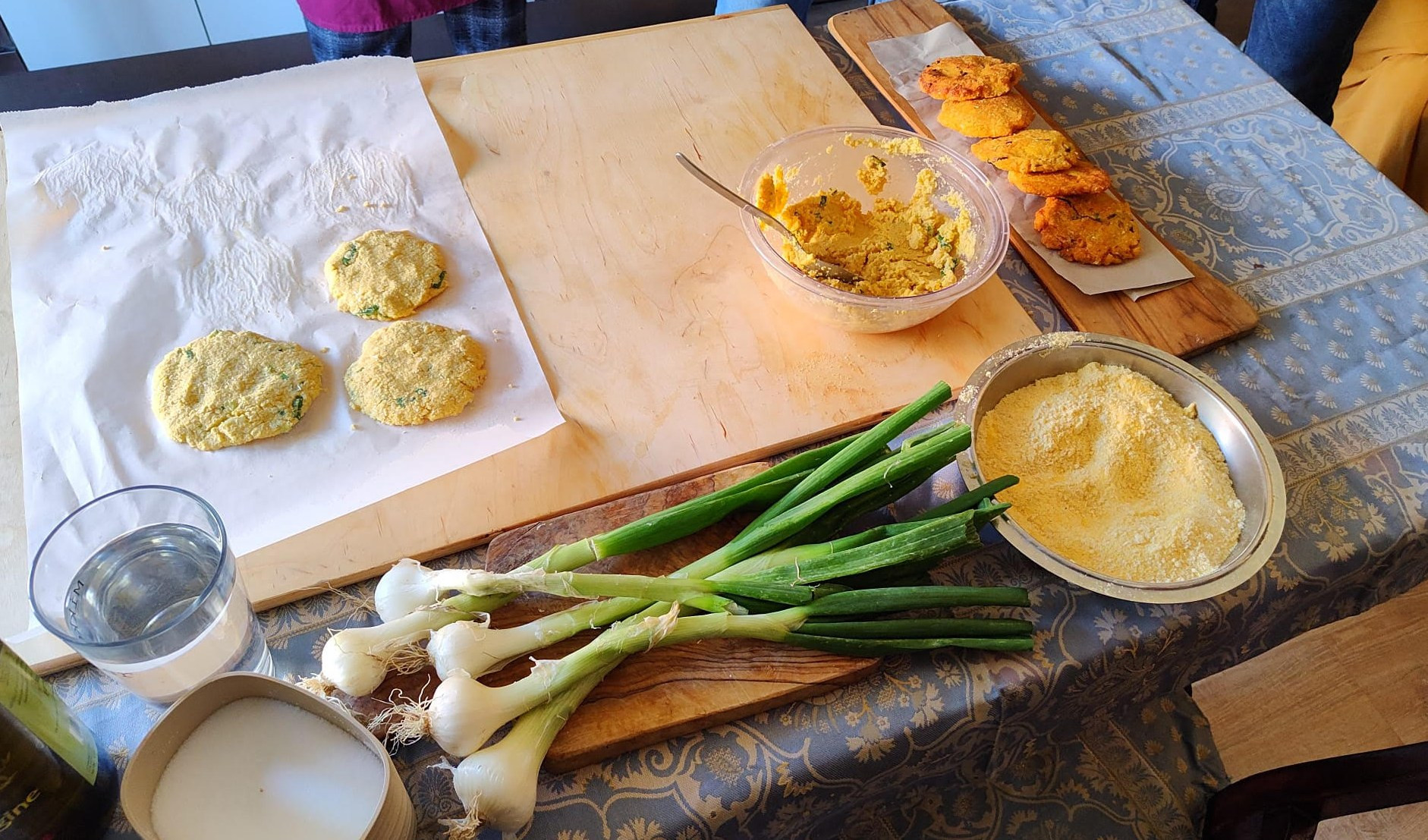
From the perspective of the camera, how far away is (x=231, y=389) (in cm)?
112

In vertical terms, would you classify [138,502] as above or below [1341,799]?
above

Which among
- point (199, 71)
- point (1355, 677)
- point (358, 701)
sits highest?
point (358, 701)

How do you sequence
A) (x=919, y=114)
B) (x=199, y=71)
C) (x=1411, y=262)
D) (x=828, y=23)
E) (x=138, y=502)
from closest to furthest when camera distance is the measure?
(x=138, y=502) < (x=1411, y=262) < (x=919, y=114) < (x=828, y=23) < (x=199, y=71)

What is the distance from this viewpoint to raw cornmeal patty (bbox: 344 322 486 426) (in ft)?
3.72

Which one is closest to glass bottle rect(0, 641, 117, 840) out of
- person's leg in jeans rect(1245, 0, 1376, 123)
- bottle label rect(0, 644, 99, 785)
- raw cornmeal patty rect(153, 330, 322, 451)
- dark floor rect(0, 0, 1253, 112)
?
bottle label rect(0, 644, 99, 785)

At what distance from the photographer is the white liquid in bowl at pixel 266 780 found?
2.24ft

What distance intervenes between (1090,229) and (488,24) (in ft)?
4.58

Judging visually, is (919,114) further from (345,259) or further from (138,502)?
(138,502)

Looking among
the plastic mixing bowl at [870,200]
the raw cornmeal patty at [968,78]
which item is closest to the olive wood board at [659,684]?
the plastic mixing bowl at [870,200]

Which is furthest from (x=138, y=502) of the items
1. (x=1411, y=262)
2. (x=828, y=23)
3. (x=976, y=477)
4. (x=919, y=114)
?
(x=1411, y=262)

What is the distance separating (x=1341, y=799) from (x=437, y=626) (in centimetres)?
109

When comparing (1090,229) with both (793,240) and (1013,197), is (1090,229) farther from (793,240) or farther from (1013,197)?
(793,240)

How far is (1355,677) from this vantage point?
64.6 inches

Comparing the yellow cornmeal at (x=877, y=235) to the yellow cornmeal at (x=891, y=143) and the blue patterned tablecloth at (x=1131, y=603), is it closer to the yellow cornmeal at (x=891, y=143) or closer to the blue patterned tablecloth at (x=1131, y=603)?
the yellow cornmeal at (x=891, y=143)
